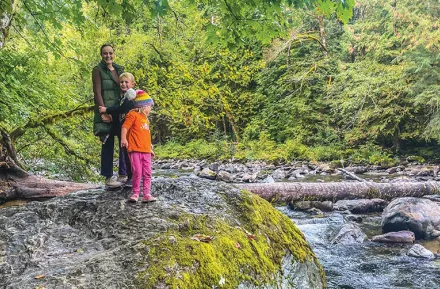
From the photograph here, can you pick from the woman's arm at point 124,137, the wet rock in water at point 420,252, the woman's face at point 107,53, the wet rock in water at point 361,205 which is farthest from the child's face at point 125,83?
the wet rock in water at point 361,205

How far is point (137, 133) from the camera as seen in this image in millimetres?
3613

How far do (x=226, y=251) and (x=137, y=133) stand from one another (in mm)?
1498

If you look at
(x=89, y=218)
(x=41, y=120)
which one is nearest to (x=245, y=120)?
(x=41, y=120)

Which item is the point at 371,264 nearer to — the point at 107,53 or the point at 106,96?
the point at 106,96

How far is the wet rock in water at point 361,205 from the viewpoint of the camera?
359 inches

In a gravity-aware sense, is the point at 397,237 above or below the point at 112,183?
below

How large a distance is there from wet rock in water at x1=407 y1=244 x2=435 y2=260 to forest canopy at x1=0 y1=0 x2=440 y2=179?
3.85 metres

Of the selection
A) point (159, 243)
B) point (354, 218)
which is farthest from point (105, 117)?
point (354, 218)

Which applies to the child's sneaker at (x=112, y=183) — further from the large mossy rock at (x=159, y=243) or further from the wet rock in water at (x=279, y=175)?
the wet rock in water at (x=279, y=175)

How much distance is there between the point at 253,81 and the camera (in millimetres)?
28938

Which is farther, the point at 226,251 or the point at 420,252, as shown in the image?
the point at 420,252

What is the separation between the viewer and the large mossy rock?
2307 mm

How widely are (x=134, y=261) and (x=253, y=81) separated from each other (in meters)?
27.3

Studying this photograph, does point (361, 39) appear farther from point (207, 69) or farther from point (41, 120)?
point (41, 120)
